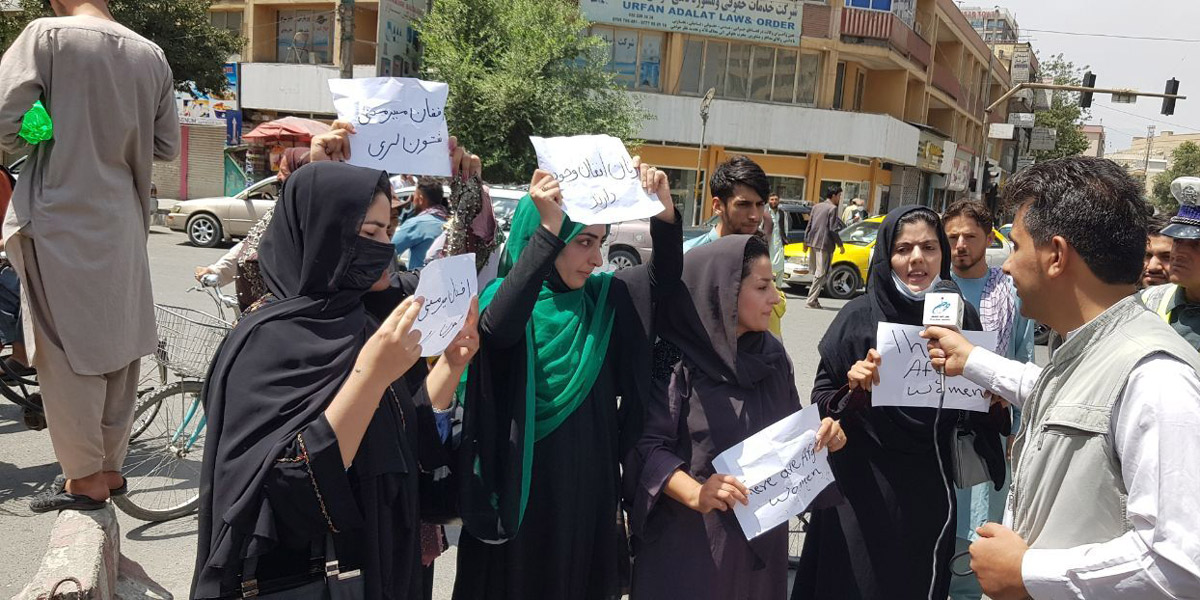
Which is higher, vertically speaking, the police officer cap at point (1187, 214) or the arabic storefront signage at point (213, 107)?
the arabic storefront signage at point (213, 107)

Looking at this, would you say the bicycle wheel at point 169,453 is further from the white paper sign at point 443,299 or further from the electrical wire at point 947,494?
the electrical wire at point 947,494

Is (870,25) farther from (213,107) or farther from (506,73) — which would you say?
(213,107)

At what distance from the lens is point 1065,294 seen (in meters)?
1.91

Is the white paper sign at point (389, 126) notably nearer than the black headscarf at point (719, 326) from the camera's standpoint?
No

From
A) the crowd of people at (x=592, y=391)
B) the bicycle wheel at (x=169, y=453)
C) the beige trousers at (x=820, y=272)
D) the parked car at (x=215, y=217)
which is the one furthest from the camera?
the parked car at (x=215, y=217)

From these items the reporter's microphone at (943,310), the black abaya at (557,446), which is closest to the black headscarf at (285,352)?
the black abaya at (557,446)

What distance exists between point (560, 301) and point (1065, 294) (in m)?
1.46

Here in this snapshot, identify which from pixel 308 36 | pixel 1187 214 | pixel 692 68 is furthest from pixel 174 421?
pixel 692 68

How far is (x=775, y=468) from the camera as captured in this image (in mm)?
2676

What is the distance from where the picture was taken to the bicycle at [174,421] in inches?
171

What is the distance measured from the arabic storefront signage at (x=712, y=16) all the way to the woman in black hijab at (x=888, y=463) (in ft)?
88.2

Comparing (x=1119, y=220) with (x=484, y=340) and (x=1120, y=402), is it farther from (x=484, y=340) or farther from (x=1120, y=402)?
(x=484, y=340)

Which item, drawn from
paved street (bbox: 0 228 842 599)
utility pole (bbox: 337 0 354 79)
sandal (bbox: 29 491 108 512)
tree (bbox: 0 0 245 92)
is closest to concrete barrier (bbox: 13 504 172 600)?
sandal (bbox: 29 491 108 512)

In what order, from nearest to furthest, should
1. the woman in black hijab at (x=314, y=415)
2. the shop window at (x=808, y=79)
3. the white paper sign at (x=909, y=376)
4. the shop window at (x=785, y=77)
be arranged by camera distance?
1. the woman in black hijab at (x=314, y=415)
2. the white paper sign at (x=909, y=376)
3. the shop window at (x=785, y=77)
4. the shop window at (x=808, y=79)
